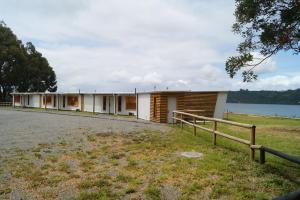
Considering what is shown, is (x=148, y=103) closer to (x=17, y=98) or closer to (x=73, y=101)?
(x=73, y=101)

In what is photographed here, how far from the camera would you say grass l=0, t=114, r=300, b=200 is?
6.09 m

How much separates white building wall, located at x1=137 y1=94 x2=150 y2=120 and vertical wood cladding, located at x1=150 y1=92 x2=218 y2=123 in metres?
1.14

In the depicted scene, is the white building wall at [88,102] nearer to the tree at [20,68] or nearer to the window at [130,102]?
the window at [130,102]

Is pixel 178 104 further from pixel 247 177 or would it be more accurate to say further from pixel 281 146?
pixel 247 177

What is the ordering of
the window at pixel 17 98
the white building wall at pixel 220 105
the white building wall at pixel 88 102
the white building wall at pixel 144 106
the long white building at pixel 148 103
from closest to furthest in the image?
the long white building at pixel 148 103 < the white building wall at pixel 144 106 < the white building wall at pixel 220 105 < the white building wall at pixel 88 102 < the window at pixel 17 98

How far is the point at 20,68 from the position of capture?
59031 millimetres

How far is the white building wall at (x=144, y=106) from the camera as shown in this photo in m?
28.1

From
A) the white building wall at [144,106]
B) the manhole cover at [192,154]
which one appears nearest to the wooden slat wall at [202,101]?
the white building wall at [144,106]

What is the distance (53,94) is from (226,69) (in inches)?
1637

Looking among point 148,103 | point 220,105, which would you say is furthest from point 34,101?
point 220,105

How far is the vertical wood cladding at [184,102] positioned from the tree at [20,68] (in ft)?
132

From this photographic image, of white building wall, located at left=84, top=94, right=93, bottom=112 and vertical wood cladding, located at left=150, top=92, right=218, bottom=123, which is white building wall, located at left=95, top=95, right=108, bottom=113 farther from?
vertical wood cladding, located at left=150, top=92, right=218, bottom=123

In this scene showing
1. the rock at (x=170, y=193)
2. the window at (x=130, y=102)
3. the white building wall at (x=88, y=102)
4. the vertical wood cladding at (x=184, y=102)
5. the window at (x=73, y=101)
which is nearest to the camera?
the rock at (x=170, y=193)

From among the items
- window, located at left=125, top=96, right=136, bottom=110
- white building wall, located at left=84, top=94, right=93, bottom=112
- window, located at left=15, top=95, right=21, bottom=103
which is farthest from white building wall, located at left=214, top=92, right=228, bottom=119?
window, located at left=15, top=95, right=21, bottom=103
